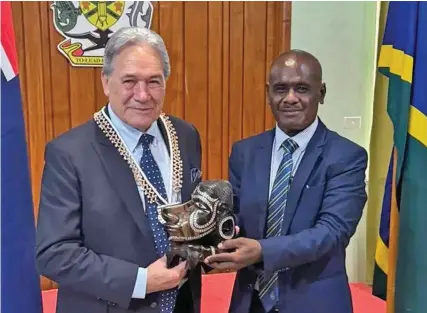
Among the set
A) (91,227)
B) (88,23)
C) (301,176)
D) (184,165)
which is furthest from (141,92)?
(88,23)

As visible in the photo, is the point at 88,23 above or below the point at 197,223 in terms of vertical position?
above

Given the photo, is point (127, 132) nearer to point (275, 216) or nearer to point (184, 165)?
point (184, 165)

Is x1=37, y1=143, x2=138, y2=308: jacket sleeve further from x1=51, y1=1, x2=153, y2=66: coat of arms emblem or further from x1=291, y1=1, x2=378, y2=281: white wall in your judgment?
x1=291, y1=1, x2=378, y2=281: white wall

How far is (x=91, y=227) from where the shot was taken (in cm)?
130

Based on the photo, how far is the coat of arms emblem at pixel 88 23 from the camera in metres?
2.84

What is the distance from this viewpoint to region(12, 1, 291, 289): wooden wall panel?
2855 mm

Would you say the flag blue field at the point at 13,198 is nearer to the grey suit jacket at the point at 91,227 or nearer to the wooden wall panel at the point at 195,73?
the grey suit jacket at the point at 91,227

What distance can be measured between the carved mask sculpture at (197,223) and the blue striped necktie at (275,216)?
19cm

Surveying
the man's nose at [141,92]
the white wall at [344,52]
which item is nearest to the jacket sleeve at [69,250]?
the man's nose at [141,92]

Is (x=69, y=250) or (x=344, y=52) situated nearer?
(x=69, y=250)

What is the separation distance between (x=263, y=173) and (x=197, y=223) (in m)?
0.31

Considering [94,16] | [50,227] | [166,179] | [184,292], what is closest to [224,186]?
[166,179]

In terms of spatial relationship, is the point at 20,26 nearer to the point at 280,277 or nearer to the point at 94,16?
the point at 94,16

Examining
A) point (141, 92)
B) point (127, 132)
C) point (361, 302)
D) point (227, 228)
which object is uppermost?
point (141, 92)
